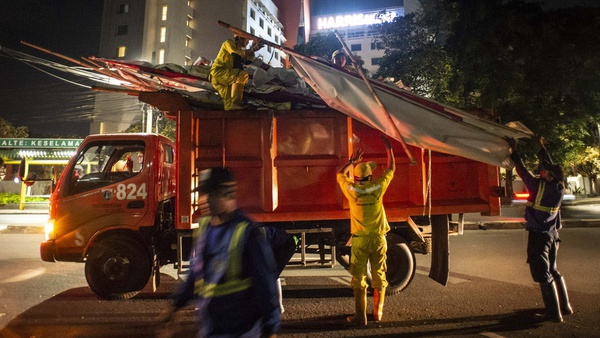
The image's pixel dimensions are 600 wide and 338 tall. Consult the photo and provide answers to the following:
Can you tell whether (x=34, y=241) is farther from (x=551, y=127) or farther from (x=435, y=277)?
(x=551, y=127)

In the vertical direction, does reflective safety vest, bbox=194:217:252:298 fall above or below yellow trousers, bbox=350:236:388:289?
above

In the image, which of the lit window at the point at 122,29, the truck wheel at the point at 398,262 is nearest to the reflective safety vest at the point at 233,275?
the truck wheel at the point at 398,262

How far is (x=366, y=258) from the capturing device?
163 inches

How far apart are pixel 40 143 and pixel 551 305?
83.1 ft

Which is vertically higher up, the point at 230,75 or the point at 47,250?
the point at 230,75

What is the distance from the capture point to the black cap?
1.97 meters

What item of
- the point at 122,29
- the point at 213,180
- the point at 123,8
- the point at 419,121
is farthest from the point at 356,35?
the point at 213,180

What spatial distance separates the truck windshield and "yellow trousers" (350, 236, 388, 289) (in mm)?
3101

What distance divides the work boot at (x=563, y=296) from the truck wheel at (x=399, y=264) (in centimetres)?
167

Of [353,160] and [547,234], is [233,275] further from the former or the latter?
[547,234]

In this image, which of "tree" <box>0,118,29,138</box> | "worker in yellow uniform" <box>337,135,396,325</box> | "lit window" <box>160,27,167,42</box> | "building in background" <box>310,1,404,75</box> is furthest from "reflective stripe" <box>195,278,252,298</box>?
"building in background" <box>310,1,404,75</box>

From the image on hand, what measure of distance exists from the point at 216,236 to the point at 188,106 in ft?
10.2

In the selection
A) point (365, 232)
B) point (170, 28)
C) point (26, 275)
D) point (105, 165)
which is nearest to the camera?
point (365, 232)

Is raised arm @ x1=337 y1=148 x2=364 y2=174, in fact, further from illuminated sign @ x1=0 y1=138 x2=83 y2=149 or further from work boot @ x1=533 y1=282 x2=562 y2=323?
illuminated sign @ x1=0 y1=138 x2=83 y2=149
